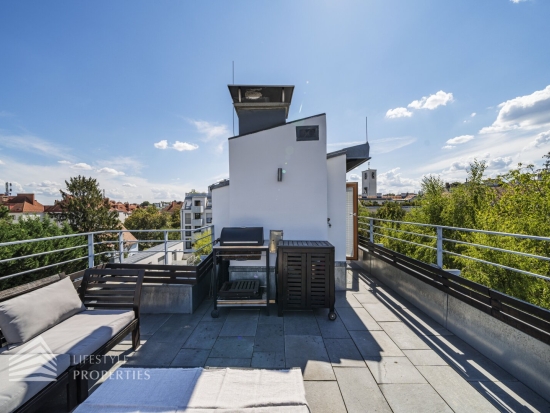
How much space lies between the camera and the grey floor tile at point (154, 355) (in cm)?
246

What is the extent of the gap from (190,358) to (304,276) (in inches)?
72.4

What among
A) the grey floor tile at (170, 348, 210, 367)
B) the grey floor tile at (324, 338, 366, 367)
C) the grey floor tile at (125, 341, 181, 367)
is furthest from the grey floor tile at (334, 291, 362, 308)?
the grey floor tile at (125, 341, 181, 367)

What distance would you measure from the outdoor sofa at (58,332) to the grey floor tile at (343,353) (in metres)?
2.31

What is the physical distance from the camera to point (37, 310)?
226 centimetres

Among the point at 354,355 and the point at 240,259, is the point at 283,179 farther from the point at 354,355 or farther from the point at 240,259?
the point at 354,355

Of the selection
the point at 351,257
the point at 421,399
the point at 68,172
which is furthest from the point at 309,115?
the point at 68,172

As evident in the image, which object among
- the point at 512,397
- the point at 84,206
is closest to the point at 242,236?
the point at 512,397

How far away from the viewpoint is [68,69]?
299 inches

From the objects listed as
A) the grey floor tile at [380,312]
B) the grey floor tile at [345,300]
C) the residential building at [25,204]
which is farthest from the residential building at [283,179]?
the residential building at [25,204]

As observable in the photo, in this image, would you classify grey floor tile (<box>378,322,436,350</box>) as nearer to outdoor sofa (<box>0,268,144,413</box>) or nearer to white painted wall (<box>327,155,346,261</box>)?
white painted wall (<box>327,155,346,261</box>)

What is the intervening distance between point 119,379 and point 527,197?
7.48 metres

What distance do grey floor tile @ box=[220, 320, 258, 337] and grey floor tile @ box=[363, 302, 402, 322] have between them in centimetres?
187

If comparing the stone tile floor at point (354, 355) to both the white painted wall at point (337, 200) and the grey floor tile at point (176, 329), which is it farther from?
the white painted wall at point (337, 200)

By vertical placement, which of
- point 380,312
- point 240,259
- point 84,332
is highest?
point 240,259
